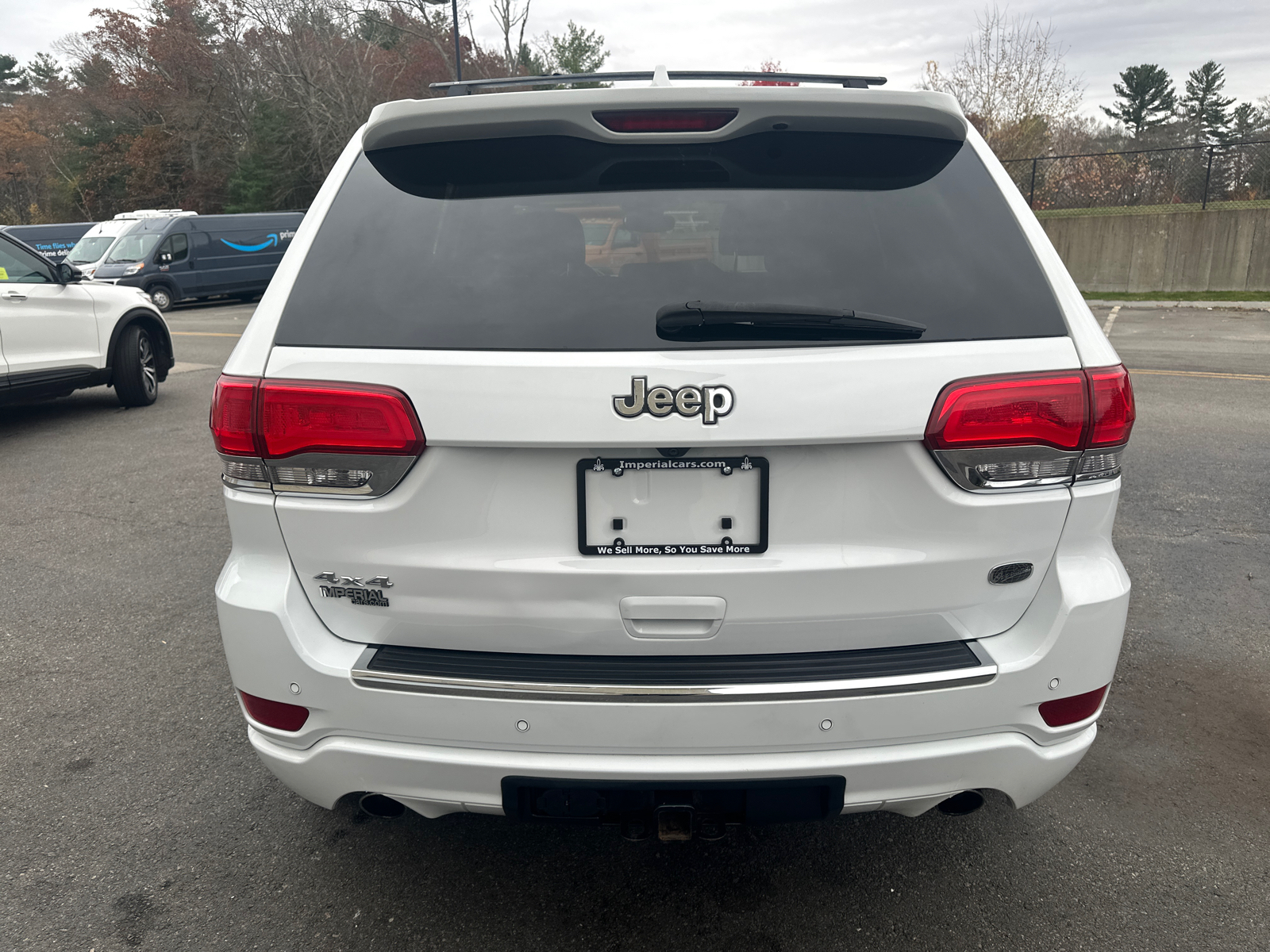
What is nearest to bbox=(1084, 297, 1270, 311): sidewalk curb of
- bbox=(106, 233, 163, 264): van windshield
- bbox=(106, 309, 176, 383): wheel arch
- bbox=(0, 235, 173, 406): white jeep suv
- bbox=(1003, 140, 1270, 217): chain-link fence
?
bbox=(1003, 140, 1270, 217): chain-link fence

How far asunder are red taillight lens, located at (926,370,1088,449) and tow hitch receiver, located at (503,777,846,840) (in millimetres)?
734

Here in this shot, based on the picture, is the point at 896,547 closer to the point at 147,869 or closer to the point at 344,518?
the point at 344,518

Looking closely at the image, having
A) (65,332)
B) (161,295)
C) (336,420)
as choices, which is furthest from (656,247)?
(161,295)

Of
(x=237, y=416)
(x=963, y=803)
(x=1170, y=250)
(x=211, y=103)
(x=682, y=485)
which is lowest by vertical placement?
(x=963, y=803)

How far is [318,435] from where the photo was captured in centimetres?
196

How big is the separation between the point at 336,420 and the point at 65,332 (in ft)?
24.9

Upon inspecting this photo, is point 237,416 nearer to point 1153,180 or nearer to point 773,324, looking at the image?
point 773,324

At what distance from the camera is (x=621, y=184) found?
2084mm

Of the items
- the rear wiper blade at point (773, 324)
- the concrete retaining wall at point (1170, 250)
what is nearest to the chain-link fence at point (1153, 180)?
the concrete retaining wall at point (1170, 250)

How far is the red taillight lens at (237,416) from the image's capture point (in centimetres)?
202

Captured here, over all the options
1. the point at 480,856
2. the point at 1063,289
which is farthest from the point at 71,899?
the point at 1063,289

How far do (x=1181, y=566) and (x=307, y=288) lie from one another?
4.32m

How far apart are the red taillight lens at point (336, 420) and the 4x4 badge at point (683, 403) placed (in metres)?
0.42

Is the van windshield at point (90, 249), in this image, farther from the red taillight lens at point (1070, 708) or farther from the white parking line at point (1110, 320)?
the red taillight lens at point (1070, 708)
